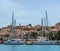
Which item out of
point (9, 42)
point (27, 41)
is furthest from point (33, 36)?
point (9, 42)

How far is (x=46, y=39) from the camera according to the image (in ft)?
180

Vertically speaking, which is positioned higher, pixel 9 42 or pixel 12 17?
pixel 12 17

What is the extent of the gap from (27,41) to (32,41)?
2127 millimetres

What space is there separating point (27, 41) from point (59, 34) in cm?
765

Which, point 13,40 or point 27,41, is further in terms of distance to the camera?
point 27,41

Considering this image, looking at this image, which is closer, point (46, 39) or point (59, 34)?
point (46, 39)

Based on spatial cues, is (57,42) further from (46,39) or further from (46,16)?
(46,16)

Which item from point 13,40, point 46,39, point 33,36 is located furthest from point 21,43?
point 33,36

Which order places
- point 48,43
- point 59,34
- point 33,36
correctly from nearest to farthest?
point 48,43 → point 59,34 → point 33,36

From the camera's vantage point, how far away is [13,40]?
5544cm

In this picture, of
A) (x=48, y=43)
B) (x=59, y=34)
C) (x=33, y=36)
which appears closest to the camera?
(x=48, y=43)

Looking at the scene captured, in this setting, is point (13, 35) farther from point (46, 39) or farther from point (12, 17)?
point (46, 39)

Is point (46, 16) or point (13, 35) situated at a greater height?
point (46, 16)

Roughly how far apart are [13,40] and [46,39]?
718cm
